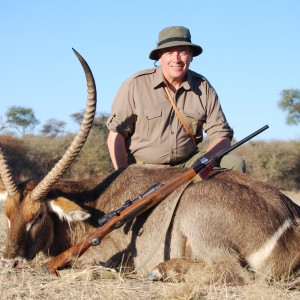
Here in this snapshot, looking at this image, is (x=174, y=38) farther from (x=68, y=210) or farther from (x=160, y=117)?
(x=68, y=210)

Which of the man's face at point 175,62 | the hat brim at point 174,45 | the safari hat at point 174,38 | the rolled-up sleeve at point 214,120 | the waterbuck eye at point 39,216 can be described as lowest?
the waterbuck eye at point 39,216

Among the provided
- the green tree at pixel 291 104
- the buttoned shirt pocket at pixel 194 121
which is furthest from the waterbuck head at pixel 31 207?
the green tree at pixel 291 104

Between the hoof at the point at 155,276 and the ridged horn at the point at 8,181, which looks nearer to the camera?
the hoof at the point at 155,276

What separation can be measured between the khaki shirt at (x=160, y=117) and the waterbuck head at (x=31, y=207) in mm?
1649

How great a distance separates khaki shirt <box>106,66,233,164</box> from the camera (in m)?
6.79

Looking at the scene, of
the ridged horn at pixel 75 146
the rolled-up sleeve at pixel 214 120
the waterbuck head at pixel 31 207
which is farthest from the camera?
the rolled-up sleeve at pixel 214 120

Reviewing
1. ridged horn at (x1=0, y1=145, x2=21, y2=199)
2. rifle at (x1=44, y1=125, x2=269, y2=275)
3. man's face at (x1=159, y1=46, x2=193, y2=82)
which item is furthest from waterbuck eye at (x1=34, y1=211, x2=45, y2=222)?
man's face at (x1=159, y1=46, x2=193, y2=82)

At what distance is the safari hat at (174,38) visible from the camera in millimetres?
6871

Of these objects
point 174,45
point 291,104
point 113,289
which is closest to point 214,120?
point 174,45

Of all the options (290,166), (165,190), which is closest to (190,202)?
(165,190)

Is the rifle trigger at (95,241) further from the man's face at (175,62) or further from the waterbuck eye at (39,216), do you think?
the man's face at (175,62)

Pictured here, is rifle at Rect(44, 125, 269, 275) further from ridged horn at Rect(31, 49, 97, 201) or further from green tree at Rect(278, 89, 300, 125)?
green tree at Rect(278, 89, 300, 125)

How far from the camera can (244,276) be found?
184 inches

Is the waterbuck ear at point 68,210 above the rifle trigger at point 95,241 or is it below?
above
